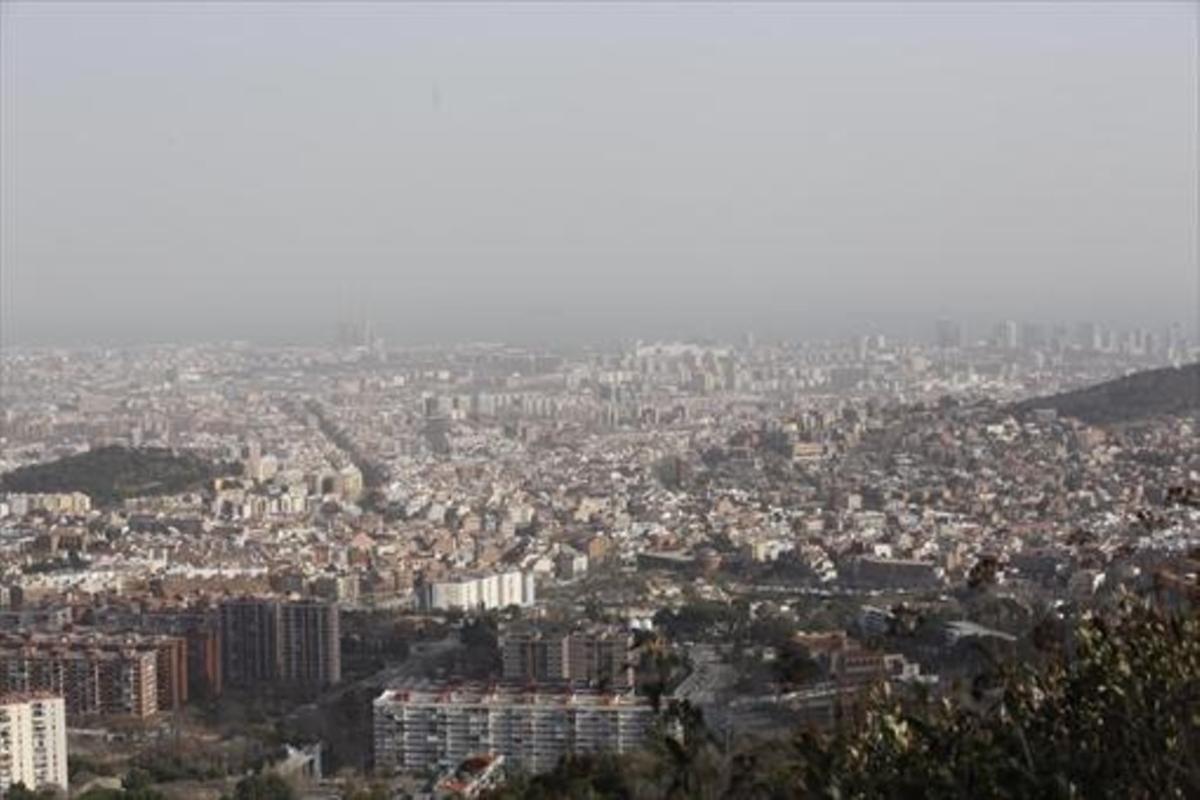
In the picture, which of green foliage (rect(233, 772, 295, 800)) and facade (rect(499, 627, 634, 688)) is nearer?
green foliage (rect(233, 772, 295, 800))

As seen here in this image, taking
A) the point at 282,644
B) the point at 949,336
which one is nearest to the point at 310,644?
the point at 282,644

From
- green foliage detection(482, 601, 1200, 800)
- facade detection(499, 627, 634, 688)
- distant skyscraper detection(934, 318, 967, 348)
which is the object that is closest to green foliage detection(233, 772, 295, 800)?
facade detection(499, 627, 634, 688)

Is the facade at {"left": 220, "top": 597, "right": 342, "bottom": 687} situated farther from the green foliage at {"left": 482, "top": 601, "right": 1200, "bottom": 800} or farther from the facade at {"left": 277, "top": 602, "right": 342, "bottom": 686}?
the green foliage at {"left": 482, "top": 601, "right": 1200, "bottom": 800}

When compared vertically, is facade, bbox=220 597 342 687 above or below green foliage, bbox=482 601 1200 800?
below

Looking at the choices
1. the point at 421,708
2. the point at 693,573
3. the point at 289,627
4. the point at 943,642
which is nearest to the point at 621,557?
the point at 693,573

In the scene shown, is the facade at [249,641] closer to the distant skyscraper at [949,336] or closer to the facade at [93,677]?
the facade at [93,677]

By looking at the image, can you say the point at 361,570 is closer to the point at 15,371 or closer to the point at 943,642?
the point at 943,642

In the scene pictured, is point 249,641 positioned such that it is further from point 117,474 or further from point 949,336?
point 949,336
